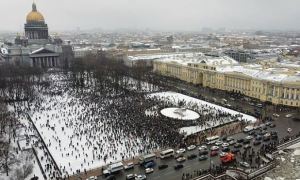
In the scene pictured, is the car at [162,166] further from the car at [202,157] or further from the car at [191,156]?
the car at [202,157]

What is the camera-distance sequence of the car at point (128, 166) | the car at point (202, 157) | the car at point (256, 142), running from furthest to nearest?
the car at point (256, 142) → the car at point (202, 157) → the car at point (128, 166)

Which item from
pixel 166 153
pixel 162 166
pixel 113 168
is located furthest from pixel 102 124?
pixel 162 166

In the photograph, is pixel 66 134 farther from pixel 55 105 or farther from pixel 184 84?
pixel 184 84

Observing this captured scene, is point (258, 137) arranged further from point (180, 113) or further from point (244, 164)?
point (180, 113)

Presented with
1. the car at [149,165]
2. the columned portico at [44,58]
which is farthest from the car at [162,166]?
the columned portico at [44,58]

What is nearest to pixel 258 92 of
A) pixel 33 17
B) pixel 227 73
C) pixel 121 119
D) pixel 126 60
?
pixel 227 73

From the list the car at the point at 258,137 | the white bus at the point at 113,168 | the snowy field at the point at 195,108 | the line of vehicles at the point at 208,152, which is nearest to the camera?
the white bus at the point at 113,168

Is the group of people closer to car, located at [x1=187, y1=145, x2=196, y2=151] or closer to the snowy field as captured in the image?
the snowy field

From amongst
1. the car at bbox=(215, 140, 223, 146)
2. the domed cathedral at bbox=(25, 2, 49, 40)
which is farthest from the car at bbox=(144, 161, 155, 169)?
the domed cathedral at bbox=(25, 2, 49, 40)
